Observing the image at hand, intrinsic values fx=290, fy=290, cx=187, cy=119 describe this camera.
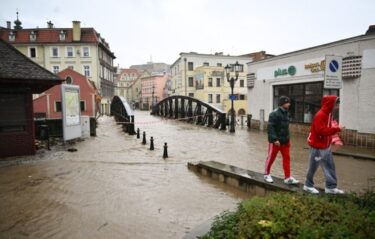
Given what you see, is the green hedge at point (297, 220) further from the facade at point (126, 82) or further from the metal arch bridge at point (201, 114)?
the facade at point (126, 82)

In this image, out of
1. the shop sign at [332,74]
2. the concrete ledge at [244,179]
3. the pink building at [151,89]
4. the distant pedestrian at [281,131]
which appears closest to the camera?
the concrete ledge at [244,179]

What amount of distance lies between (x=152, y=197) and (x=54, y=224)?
1.98 meters

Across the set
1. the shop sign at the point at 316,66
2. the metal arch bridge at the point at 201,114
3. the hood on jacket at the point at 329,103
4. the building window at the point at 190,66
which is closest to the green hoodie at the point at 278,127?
the hood on jacket at the point at 329,103

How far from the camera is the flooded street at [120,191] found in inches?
183

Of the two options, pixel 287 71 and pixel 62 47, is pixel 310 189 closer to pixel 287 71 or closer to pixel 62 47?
pixel 287 71

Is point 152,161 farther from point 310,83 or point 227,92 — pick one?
point 227,92

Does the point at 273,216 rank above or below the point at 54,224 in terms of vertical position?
above

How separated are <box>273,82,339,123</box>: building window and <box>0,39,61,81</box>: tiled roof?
40.7 ft

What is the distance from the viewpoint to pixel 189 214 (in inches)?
204

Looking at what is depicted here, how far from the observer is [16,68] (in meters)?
10.1

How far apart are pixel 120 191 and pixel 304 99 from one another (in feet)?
41.8

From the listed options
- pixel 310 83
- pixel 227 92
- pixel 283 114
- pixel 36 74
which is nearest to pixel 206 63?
pixel 227 92

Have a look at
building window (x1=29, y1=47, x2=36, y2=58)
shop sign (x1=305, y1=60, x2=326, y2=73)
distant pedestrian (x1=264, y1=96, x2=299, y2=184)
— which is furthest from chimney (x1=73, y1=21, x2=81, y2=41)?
distant pedestrian (x1=264, y1=96, x2=299, y2=184)

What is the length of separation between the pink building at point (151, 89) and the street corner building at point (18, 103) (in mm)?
68186
